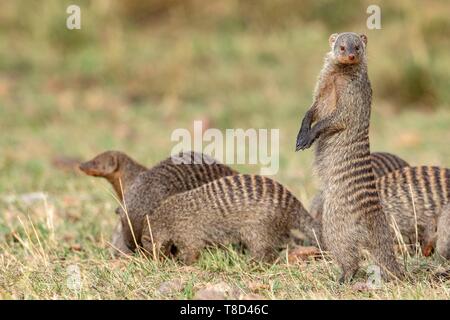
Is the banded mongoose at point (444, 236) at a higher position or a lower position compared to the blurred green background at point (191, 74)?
lower

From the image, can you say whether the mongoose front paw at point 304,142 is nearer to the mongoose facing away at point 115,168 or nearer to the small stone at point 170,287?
the small stone at point 170,287

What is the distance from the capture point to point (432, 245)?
4188 millimetres

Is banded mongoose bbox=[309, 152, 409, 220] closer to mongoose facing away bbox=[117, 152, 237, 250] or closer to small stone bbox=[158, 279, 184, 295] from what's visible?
mongoose facing away bbox=[117, 152, 237, 250]

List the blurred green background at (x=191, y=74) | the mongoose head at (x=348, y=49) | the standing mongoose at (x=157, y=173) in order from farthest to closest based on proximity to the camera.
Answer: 1. the blurred green background at (x=191, y=74)
2. the standing mongoose at (x=157, y=173)
3. the mongoose head at (x=348, y=49)

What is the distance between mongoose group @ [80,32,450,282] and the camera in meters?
3.60

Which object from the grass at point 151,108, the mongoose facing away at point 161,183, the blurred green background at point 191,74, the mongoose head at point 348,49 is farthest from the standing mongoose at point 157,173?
the blurred green background at point 191,74

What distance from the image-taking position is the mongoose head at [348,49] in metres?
3.55

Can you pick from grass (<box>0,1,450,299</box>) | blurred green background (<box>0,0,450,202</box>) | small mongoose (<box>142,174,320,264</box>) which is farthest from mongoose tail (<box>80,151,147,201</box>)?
blurred green background (<box>0,0,450,202</box>)

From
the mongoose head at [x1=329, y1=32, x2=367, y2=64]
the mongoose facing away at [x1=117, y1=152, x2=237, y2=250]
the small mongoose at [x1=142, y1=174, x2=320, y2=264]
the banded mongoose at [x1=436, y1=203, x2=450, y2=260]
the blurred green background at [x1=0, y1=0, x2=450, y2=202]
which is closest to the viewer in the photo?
the mongoose head at [x1=329, y1=32, x2=367, y2=64]

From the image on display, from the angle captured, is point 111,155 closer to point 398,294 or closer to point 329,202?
point 329,202

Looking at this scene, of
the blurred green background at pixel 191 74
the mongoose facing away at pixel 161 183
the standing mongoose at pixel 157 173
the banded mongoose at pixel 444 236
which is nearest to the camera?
the banded mongoose at pixel 444 236

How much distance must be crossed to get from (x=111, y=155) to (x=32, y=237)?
688 millimetres

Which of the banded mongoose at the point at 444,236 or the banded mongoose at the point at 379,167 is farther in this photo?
the banded mongoose at the point at 379,167

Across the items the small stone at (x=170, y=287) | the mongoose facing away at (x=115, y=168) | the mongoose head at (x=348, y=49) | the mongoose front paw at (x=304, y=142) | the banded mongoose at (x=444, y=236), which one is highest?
the mongoose head at (x=348, y=49)
